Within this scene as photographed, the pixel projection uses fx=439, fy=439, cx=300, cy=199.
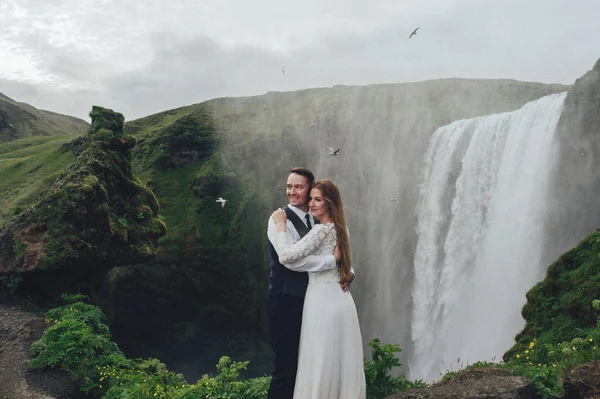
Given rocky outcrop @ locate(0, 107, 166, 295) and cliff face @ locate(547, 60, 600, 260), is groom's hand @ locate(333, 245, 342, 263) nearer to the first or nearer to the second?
rocky outcrop @ locate(0, 107, 166, 295)

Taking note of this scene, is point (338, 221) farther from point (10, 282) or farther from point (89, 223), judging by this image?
point (89, 223)

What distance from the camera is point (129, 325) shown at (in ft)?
83.4

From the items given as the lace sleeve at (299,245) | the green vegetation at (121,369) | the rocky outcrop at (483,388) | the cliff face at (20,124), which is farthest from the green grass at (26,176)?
the cliff face at (20,124)

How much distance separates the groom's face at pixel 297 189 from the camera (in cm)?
448

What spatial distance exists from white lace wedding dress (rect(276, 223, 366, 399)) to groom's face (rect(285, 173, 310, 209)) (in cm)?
40

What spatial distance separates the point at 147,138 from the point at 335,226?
30057 millimetres

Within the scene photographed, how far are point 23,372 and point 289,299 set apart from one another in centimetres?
675

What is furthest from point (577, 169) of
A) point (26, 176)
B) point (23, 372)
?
point (26, 176)

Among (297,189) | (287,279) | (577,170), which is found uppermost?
(577,170)

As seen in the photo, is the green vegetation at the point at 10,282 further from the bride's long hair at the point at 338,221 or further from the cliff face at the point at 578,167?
the cliff face at the point at 578,167

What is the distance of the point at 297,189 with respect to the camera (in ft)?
14.7

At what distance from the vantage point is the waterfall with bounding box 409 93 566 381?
17.7 m

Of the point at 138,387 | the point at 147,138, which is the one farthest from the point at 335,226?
the point at 147,138

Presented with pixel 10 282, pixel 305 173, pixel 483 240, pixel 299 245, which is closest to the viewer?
pixel 299 245
